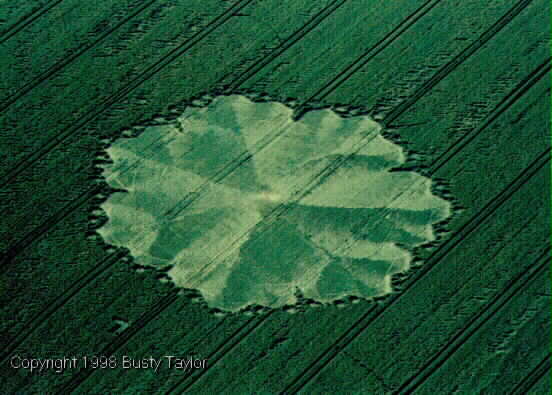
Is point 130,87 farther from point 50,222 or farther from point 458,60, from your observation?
point 458,60

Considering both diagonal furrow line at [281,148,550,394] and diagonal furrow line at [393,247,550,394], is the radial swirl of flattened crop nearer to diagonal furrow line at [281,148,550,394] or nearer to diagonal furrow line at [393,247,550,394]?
diagonal furrow line at [281,148,550,394]

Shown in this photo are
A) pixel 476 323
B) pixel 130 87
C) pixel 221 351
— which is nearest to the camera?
pixel 221 351

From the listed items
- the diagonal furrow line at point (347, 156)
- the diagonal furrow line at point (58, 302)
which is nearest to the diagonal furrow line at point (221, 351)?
the diagonal furrow line at point (347, 156)

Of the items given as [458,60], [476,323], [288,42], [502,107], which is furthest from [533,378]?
[288,42]

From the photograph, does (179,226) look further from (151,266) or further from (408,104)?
(408,104)

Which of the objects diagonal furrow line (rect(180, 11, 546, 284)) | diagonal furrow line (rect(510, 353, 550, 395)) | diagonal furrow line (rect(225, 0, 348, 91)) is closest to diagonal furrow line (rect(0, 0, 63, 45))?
diagonal furrow line (rect(225, 0, 348, 91))

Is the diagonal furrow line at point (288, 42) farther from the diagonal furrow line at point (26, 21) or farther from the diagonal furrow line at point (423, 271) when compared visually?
the diagonal furrow line at point (423, 271)
